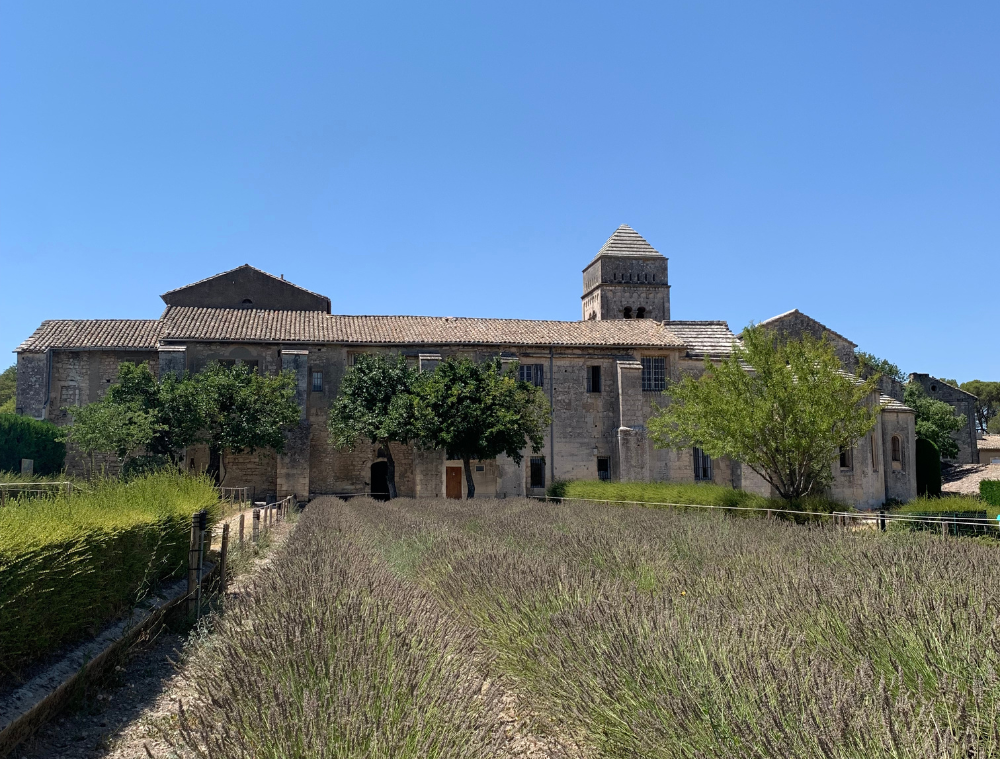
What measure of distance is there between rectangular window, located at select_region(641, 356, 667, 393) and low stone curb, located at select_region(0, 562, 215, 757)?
25359 mm

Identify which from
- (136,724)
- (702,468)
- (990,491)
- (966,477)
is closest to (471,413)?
(702,468)

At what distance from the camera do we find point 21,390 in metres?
28.0

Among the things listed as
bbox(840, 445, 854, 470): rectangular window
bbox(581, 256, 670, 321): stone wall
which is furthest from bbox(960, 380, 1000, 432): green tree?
bbox(840, 445, 854, 470): rectangular window

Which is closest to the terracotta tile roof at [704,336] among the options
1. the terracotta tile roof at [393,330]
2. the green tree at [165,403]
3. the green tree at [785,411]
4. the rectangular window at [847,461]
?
the terracotta tile roof at [393,330]

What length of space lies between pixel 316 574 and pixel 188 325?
24.9m

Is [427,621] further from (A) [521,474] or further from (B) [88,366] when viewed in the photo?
(B) [88,366]

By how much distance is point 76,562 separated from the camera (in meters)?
5.36

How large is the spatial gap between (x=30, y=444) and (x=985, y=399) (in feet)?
247

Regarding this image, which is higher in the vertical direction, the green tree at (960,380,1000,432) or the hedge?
the green tree at (960,380,1000,432)

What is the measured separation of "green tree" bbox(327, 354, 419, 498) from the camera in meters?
26.2

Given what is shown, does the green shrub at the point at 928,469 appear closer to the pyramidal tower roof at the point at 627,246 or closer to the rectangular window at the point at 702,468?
the rectangular window at the point at 702,468

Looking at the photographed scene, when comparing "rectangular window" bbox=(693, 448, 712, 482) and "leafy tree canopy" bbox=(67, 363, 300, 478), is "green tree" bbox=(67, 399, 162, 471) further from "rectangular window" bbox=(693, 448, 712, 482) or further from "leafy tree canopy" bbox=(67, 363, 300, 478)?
"rectangular window" bbox=(693, 448, 712, 482)

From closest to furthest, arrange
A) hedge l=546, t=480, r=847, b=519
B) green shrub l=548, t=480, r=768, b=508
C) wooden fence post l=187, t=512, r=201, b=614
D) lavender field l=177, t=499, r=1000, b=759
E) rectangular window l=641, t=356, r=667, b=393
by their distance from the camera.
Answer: lavender field l=177, t=499, r=1000, b=759 < wooden fence post l=187, t=512, r=201, b=614 < hedge l=546, t=480, r=847, b=519 < green shrub l=548, t=480, r=768, b=508 < rectangular window l=641, t=356, r=667, b=393

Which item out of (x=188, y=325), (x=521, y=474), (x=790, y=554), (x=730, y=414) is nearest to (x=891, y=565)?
(x=790, y=554)
